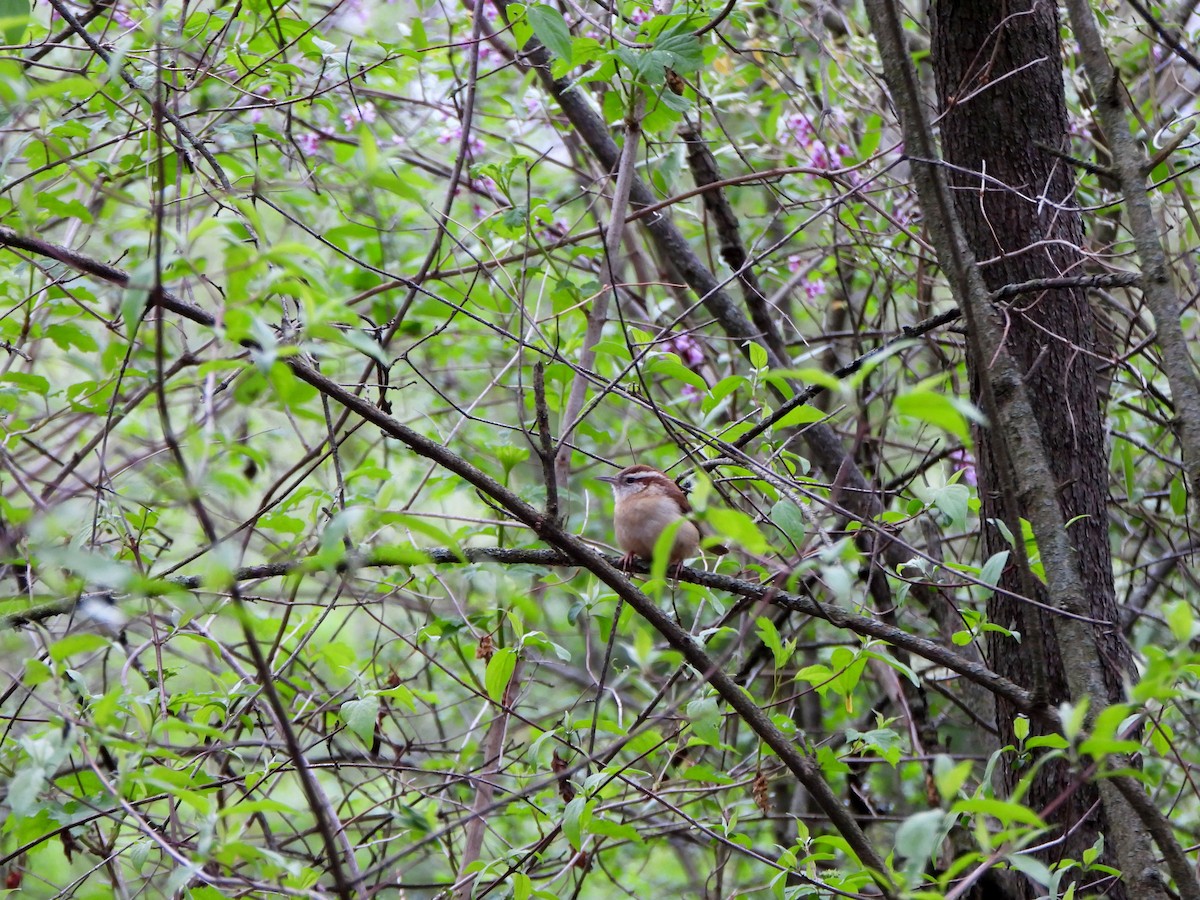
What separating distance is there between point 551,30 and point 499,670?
1.83 meters

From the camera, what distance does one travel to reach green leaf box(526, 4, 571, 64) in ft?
9.77

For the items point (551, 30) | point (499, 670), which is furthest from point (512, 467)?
point (551, 30)

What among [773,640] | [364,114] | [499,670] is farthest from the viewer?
[364,114]

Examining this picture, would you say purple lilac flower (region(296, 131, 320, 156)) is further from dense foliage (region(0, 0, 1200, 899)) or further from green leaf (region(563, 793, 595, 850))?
green leaf (region(563, 793, 595, 850))

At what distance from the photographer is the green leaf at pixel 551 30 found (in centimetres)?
298

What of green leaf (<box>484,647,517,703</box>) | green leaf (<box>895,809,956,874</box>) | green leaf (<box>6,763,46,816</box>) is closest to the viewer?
green leaf (<box>895,809,956,874</box>)

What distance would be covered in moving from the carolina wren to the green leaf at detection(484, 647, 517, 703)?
1304mm

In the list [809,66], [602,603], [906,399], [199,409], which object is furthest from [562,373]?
[809,66]

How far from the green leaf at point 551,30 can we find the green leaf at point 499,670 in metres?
1.70

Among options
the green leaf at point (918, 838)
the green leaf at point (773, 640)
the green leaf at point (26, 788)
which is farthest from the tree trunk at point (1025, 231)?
the green leaf at point (26, 788)

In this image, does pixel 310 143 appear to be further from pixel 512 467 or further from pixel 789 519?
pixel 789 519

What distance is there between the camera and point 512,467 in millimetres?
3676

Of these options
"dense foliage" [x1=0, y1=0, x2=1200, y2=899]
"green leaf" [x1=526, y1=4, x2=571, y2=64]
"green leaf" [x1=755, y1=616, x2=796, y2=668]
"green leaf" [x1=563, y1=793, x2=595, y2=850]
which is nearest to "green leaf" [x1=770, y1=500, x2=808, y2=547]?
"dense foliage" [x1=0, y1=0, x2=1200, y2=899]

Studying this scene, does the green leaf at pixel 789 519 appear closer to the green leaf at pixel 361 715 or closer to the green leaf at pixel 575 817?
the green leaf at pixel 575 817
